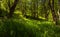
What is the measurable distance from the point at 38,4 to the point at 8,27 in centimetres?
3193

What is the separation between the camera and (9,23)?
6.05 m

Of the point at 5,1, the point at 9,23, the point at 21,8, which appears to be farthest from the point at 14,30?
the point at 21,8

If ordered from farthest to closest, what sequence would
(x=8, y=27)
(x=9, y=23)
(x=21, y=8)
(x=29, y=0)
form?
(x=29, y=0)
(x=21, y=8)
(x=9, y=23)
(x=8, y=27)

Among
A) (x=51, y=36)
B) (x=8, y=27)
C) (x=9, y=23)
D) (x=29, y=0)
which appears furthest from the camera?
(x=29, y=0)

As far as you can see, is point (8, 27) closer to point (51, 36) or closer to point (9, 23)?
point (9, 23)

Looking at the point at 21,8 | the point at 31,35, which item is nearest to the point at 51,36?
the point at 31,35

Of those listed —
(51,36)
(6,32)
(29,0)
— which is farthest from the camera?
(29,0)

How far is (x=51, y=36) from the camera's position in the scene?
7039mm

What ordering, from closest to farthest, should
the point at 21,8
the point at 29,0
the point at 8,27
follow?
the point at 8,27 → the point at 21,8 → the point at 29,0

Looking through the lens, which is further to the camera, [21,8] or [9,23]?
[21,8]

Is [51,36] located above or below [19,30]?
below

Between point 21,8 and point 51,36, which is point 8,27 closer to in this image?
point 51,36

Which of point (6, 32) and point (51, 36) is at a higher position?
point (6, 32)

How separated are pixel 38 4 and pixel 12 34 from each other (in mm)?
32306
